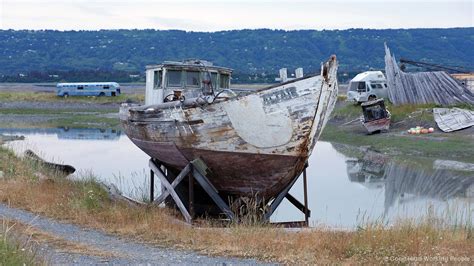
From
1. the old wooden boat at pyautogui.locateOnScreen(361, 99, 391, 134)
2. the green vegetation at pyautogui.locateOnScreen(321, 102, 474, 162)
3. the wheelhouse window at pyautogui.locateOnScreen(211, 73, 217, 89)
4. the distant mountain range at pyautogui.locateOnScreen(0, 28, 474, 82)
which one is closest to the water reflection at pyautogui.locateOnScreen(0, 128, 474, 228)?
the green vegetation at pyautogui.locateOnScreen(321, 102, 474, 162)

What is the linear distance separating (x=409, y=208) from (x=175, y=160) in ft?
24.5

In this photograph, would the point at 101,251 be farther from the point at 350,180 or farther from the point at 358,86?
the point at 358,86

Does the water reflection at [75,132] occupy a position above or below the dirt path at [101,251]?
below

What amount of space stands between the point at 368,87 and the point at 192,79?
3398 cm

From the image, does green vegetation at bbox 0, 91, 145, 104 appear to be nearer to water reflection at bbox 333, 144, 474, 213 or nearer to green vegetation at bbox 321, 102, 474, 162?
green vegetation at bbox 321, 102, 474, 162

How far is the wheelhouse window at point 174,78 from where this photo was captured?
16.9 m

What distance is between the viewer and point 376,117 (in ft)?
122

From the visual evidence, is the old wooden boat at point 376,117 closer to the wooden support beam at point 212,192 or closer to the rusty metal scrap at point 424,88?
the rusty metal scrap at point 424,88

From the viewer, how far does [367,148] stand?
3397 centimetres

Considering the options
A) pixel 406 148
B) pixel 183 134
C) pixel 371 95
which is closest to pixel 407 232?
pixel 183 134

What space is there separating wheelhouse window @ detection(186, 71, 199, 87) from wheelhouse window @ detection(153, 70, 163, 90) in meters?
0.75

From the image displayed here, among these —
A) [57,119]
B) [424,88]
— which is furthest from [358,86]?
[57,119]

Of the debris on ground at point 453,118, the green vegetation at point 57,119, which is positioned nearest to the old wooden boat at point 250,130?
the debris on ground at point 453,118

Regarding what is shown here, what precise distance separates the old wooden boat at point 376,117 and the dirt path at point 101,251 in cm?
2770
